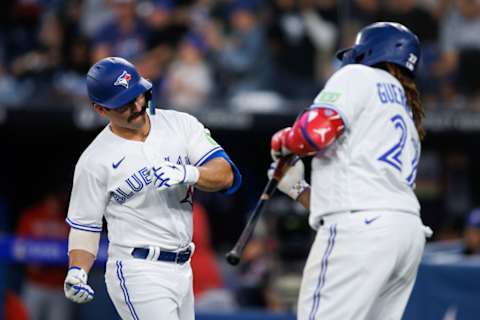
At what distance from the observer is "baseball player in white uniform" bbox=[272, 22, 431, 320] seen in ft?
13.6

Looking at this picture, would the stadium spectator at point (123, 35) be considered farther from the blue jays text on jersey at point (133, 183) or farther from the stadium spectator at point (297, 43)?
the blue jays text on jersey at point (133, 183)

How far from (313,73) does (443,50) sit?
3.93 ft

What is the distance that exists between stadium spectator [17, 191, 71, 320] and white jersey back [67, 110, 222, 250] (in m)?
5.01

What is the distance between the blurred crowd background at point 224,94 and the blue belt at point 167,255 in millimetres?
3662

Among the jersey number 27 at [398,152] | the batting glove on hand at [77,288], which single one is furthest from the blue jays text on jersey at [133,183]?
the jersey number 27 at [398,152]

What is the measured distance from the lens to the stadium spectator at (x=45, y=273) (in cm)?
941

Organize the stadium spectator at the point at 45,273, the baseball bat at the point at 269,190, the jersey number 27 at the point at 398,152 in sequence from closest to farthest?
the jersey number 27 at the point at 398,152
the baseball bat at the point at 269,190
the stadium spectator at the point at 45,273

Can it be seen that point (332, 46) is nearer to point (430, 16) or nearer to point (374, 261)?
point (430, 16)

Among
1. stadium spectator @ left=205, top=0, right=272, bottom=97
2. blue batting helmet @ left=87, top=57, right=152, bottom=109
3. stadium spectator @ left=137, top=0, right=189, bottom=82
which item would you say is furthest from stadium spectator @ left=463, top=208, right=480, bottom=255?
blue batting helmet @ left=87, top=57, right=152, bottom=109

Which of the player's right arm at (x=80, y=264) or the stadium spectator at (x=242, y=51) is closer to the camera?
the player's right arm at (x=80, y=264)

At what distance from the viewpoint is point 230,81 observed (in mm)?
9484

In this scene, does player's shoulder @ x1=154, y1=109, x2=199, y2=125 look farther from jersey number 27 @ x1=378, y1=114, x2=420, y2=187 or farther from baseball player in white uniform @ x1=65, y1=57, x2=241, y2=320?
jersey number 27 @ x1=378, y1=114, x2=420, y2=187

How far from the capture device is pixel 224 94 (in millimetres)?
9422

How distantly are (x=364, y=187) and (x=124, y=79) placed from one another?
1163 millimetres
